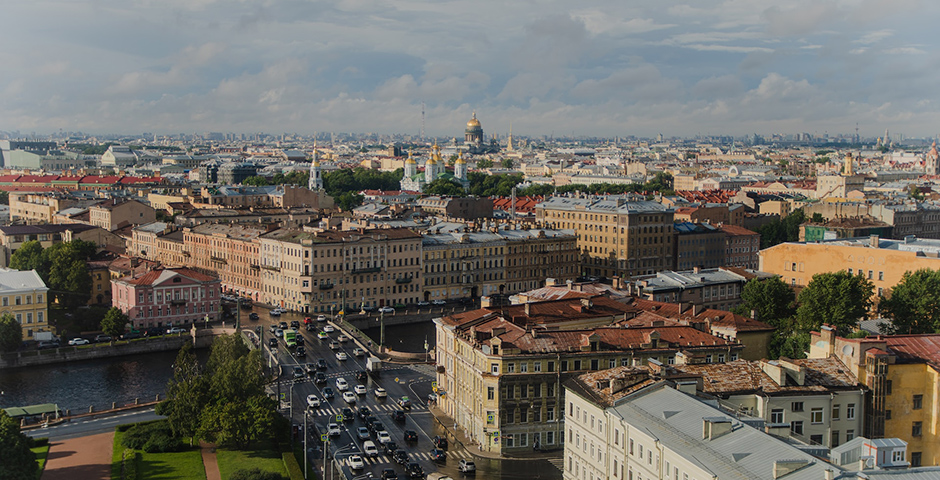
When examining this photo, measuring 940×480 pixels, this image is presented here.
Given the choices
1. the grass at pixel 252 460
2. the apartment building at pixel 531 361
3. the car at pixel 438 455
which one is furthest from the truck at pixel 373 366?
the car at pixel 438 455

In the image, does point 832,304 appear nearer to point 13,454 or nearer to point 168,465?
point 168,465

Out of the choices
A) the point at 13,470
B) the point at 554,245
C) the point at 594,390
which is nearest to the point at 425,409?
the point at 594,390

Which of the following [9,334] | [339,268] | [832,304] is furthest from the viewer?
[339,268]

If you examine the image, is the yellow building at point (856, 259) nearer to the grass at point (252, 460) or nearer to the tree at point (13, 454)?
the grass at point (252, 460)

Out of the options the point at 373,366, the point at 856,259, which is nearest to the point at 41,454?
the point at 373,366

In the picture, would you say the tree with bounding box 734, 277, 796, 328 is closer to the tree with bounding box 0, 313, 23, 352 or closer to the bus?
the bus

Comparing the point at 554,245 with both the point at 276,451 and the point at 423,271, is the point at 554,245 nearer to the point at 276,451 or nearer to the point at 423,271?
the point at 423,271

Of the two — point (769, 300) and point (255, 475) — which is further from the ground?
point (769, 300)

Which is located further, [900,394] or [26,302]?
[26,302]
